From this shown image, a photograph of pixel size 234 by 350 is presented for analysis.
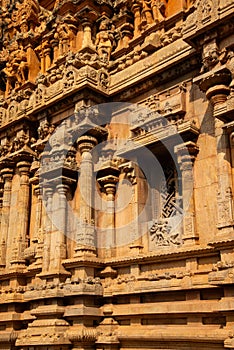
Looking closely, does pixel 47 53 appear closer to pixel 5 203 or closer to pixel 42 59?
pixel 42 59

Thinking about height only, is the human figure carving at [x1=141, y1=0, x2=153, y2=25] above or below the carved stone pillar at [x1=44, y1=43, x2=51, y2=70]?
below

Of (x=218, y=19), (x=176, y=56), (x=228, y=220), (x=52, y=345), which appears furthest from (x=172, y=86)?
(x=52, y=345)

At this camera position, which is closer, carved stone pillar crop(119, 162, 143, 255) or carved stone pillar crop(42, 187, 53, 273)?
carved stone pillar crop(119, 162, 143, 255)

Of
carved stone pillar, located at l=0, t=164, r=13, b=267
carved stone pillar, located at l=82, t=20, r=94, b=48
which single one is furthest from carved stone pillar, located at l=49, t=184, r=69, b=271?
carved stone pillar, located at l=82, t=20, r=94, b=48

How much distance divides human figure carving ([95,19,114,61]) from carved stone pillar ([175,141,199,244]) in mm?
4626

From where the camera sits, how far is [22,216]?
14781 millimetres

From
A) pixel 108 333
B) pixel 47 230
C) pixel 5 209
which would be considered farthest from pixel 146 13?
pixel 108 333

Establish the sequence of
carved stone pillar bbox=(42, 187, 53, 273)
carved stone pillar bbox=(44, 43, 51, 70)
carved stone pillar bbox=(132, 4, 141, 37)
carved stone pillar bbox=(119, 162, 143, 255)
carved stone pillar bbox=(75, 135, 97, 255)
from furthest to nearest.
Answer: carved stone pillar bbox=(44, 43, 51, 70), carved stone pillar bbox=(132, 4, 141, 37), carved stone pillar bbox=(42, 187, 53, 273), carved stone pillar bbox=(75, 135, 97, 255), carved stone pillar bbox=(119, 162, 143, 255)

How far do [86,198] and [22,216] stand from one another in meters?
3.40

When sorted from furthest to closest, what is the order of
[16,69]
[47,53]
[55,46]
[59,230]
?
1. [16,69]
2. [47,53]
3. [55,46]
4. [59,230]

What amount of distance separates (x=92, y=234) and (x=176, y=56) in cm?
489

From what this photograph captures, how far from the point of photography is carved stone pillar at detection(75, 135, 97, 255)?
38.9 feet

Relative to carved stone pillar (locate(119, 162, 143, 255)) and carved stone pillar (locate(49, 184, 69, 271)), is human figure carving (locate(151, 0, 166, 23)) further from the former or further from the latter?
carved stone pillar (locate(49, 184, 69, 271))

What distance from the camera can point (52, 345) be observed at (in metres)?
11.0
